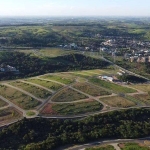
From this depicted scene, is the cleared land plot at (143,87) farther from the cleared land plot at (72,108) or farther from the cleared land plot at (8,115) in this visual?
the cleared land plot at (8,115)

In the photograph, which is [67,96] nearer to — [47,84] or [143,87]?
[47,84]

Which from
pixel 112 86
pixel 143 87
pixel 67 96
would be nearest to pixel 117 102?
pixel 112 86

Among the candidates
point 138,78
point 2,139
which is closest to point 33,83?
point 2,139

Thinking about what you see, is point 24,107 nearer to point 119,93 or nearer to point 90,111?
point 90,111

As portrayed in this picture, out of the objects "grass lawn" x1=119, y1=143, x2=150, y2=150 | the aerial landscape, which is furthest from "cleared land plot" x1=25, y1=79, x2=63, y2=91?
"grass lawn" x1=119, y1=143, x2=150, y2=150

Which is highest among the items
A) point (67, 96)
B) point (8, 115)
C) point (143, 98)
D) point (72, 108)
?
point (67, 96)

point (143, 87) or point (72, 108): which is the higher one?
point (72, 108)

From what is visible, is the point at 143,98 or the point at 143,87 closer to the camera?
A: the point at 143,98
